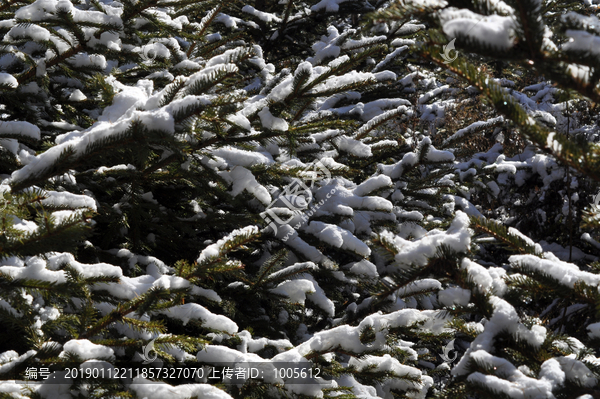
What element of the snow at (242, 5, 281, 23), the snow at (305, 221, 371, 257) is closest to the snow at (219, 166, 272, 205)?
the snow at (305, 221, 371, 257)

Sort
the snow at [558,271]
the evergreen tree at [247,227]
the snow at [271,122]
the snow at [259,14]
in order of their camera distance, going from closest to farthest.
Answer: the evergreen tree at [247,227]
the snow at [558,271]
the snow at [271,122]
the snow at [259,14]

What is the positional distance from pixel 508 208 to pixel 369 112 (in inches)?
122

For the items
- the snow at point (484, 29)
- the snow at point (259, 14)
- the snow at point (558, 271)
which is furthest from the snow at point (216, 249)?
the snow at point (259, 14)

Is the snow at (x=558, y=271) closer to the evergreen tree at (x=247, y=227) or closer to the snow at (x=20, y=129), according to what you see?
the evergreen tree at (x=247, y=227)

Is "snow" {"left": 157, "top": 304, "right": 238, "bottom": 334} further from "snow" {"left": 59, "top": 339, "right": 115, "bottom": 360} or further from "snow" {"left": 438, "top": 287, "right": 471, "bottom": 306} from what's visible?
"snow" {"left": 438, "top": 287, "right": 471, "bottom": 306}

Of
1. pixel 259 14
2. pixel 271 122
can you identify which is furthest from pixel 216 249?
pixel 259 14

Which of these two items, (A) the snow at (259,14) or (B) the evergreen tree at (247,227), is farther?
(A) the snow at (259,14)

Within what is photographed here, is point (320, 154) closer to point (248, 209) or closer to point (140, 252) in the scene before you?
point (248, 209)

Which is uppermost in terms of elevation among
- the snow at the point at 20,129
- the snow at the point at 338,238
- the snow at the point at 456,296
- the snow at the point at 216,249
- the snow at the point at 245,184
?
the snow at the point at 20,129

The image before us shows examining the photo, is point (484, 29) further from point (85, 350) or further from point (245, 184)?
point (245, 184)

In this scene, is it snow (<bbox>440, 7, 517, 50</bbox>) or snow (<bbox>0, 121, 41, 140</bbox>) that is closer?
snow (<bbox>440, 7, 517, 50</bbox>)

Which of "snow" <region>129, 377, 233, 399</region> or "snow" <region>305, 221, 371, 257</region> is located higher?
"snow" <region>129, 377, 233, 399</region>

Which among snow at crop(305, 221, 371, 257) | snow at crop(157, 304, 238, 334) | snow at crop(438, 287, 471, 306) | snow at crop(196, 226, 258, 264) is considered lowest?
snow at crop(305, 221, 371, 257)

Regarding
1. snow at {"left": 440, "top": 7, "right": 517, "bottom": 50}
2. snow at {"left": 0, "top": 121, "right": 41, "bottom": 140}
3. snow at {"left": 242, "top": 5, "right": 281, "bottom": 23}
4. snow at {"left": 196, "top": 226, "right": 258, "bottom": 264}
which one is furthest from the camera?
snow at {"left": 242, "top": 5, "right": 281, "bottom": 23}
